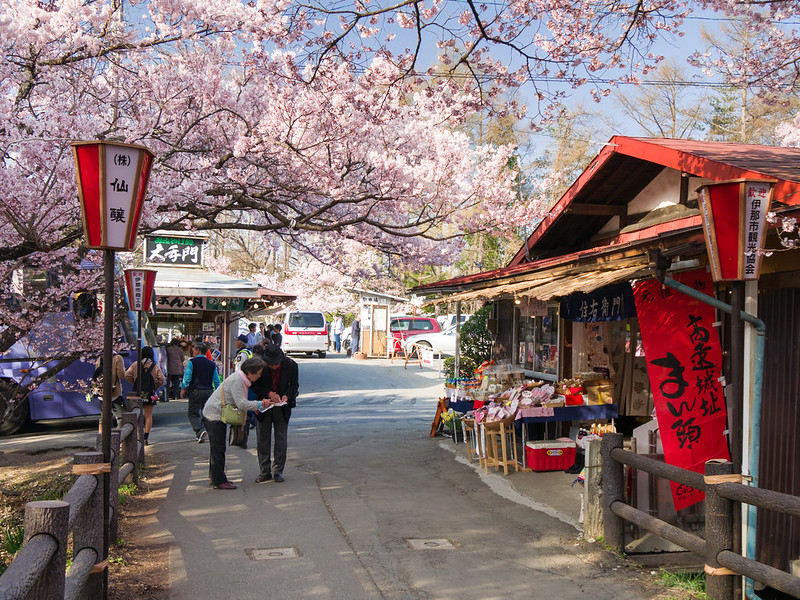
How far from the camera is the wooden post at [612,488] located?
636cm

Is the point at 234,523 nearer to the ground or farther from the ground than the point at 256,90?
nearer to the ground

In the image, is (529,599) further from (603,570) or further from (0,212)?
(0,212)

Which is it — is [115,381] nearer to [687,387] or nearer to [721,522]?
[687,387]

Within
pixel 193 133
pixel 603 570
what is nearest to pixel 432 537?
pixel 603 570

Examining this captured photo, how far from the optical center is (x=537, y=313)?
12.2 metres

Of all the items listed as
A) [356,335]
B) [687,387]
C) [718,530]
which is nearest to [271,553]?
[718,530]

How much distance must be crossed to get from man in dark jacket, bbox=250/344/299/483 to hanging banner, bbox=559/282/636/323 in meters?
3.94

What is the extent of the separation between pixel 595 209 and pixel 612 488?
436cm

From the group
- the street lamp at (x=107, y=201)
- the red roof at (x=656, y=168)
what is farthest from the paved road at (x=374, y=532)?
the red roof at (x=656, y=168)

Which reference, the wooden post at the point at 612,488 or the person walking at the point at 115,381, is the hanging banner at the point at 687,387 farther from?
the person walking at the point at 115,381

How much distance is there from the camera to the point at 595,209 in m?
9.66

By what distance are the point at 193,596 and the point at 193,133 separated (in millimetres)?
7932

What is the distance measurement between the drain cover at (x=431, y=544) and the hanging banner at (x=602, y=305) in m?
3.68

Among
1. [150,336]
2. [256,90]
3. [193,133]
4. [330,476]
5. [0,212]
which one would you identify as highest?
[256,90]
